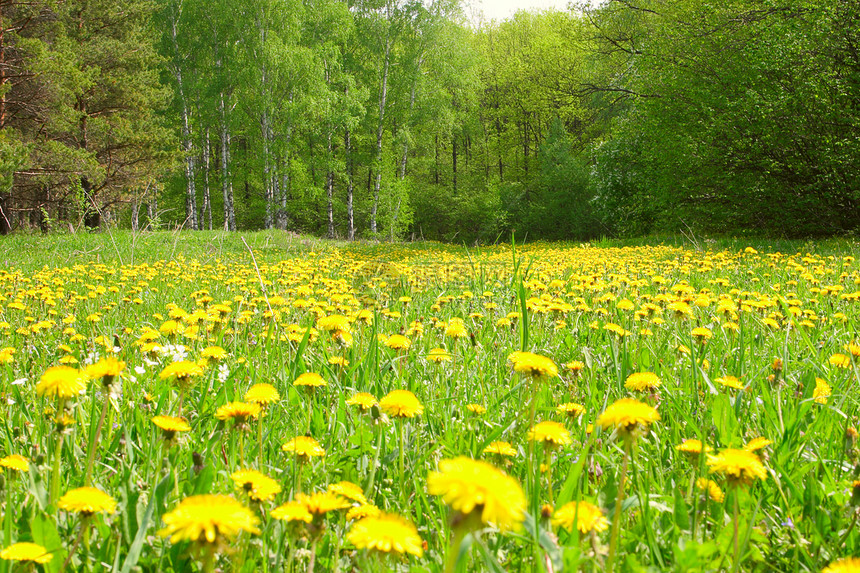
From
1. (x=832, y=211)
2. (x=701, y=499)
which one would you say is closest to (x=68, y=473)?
(x=701, y=499)

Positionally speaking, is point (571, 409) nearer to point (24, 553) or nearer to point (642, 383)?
point (642, 383)

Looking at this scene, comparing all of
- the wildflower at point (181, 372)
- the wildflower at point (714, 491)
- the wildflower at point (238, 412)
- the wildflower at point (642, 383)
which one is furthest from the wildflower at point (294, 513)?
the wildflower at point (642, 383)

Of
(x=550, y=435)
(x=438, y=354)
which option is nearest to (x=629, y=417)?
(x=550, y=435)

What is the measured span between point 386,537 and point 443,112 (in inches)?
1013

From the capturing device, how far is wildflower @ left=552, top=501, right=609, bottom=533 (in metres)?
0.76

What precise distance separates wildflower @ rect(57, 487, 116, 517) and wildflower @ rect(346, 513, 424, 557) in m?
0.38

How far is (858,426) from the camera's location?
147 centimetres

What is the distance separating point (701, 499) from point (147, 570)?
37.2 inches

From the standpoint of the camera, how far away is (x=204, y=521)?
0.58 metres

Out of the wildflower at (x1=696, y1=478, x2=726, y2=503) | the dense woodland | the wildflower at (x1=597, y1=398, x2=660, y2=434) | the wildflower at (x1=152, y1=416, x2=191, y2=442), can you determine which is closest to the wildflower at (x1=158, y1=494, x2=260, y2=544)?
the wildflower at (x1=152, y1=416, x2=191, y2=442)

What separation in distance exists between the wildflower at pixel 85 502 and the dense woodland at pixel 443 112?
3.38 meters

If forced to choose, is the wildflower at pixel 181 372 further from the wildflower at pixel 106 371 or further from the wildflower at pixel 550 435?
the wildflower at pixel 550 435

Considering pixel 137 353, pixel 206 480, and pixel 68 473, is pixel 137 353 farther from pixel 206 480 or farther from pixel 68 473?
pixel 206 480

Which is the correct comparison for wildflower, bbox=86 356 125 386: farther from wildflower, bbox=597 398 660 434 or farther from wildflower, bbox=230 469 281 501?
wildflower, bbox=597 398 660 434
